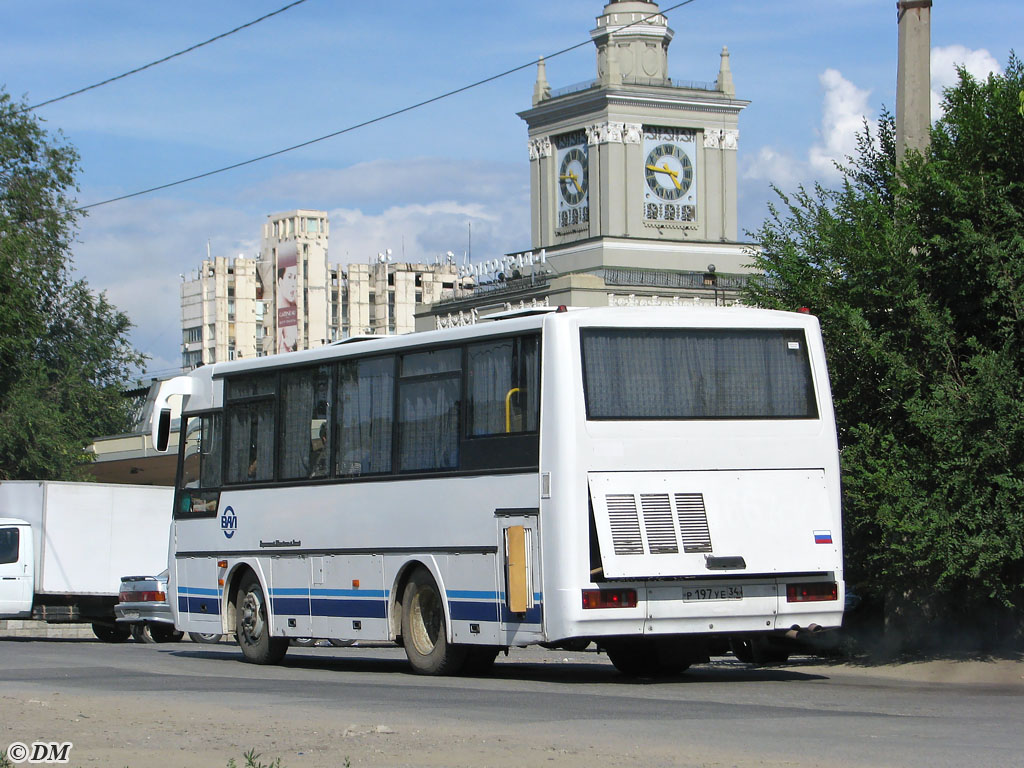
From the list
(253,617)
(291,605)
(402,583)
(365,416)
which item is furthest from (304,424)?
(253,617)

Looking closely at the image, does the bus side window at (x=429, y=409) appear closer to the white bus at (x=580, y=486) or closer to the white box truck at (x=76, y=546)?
the white bus at (x=580, y=486)

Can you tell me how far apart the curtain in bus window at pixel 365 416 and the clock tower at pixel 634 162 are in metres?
105

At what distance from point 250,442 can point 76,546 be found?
42.9 feet

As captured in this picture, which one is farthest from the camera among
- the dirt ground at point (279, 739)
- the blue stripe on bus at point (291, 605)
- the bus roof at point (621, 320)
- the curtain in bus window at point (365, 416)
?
the blue stripe on bus at point (291, 605)

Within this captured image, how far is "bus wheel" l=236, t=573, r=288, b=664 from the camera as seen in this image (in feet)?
64.0

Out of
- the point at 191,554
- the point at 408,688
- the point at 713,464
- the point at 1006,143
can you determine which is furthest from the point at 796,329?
the point at 191,554

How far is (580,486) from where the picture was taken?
48.9ft

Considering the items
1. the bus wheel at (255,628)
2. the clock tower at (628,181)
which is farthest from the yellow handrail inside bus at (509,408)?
the clock tower at (628,181)

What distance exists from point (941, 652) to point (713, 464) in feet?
14.9

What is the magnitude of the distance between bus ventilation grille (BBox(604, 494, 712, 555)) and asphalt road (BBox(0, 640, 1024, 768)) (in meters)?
1.25

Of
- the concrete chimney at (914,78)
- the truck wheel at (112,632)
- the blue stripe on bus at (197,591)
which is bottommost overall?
the truck wheel at (112,632)

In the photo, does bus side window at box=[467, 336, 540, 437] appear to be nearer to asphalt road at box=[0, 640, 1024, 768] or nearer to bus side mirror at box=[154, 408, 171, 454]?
asphalt road at box=[0, 640, 1024, 768]

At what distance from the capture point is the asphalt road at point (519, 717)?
33.3 ft

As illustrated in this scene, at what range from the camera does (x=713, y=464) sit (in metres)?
15.4
